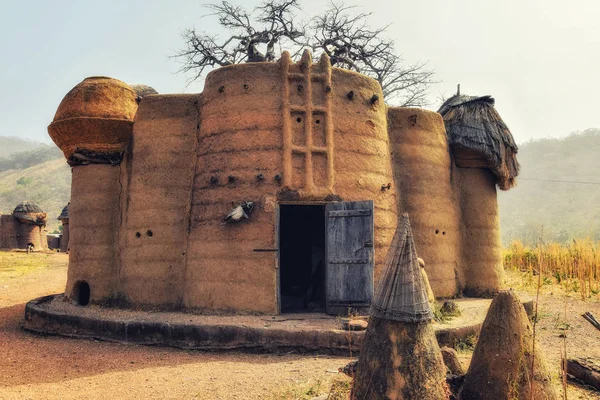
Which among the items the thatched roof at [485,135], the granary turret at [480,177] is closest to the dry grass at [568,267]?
the granary turret at [480,177]

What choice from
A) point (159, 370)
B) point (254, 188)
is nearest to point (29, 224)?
point (254, 188)

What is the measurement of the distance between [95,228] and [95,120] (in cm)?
228

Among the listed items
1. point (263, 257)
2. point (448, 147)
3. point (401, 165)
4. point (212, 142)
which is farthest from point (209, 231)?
point (448, 147)

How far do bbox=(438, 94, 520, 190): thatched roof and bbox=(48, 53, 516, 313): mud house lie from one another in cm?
39

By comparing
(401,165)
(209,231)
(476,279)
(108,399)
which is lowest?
(108,399)

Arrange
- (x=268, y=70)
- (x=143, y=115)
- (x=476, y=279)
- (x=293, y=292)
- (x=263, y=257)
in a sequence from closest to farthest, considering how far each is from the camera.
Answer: (x=263, y=257) → (x=268, y=70) → (x=143, y=115) → (x=476, y=279) → (x=293, y=292)

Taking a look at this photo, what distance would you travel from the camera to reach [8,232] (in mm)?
29125

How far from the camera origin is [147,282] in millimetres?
9336

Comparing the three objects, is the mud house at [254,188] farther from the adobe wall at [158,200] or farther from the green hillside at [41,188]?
the green hillside at [41,188]

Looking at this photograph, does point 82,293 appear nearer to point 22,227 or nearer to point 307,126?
point 307,126

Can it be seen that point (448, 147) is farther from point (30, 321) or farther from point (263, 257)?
point (30, 321)

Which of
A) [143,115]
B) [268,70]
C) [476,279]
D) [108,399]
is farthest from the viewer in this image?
Result: [476,279]

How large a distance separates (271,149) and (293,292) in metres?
5.30

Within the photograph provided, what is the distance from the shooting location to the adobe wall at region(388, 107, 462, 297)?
1009 cm
